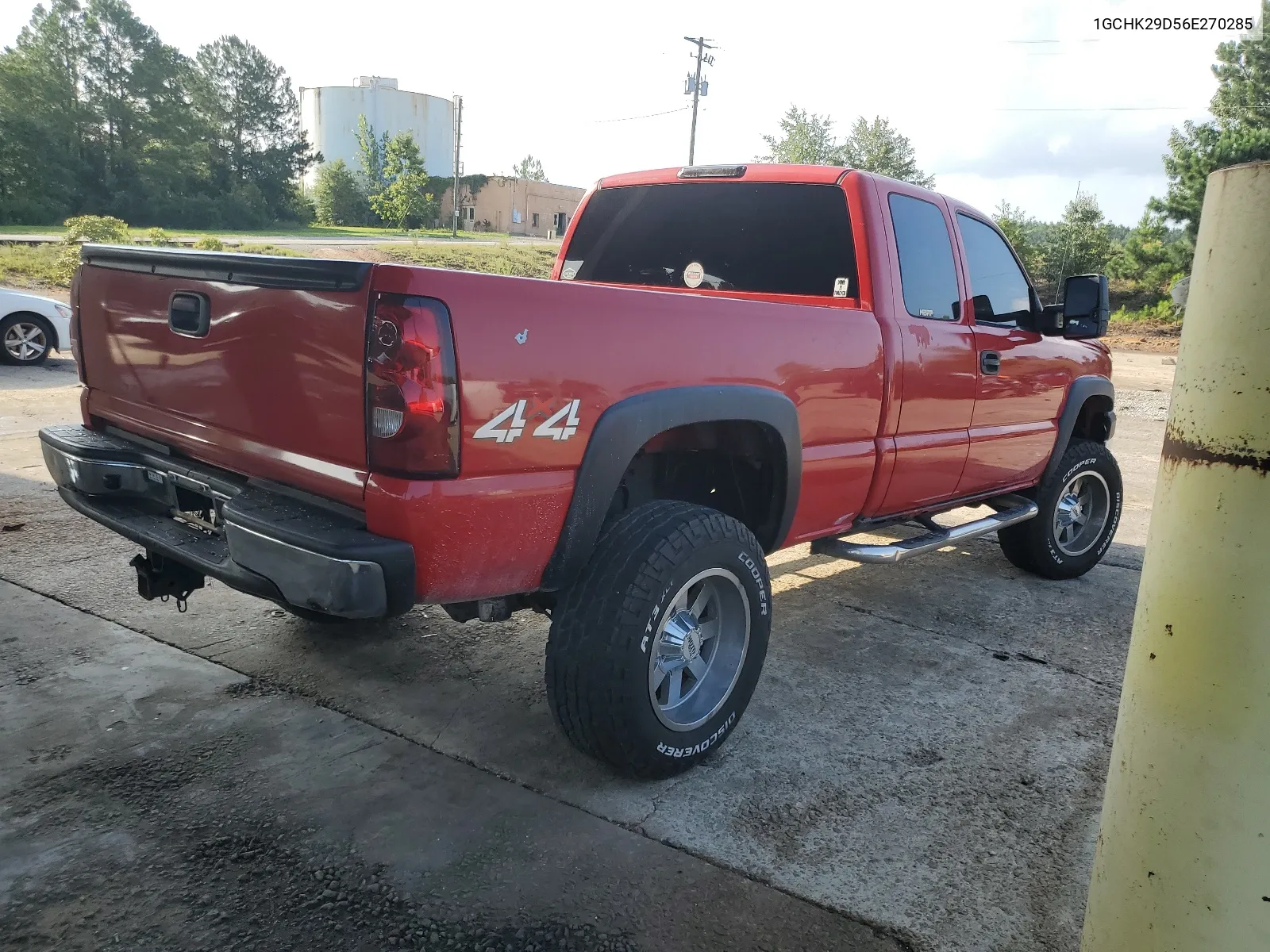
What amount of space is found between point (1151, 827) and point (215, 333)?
2481 mm

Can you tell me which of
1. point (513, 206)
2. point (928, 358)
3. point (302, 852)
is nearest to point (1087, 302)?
point (928, 358)

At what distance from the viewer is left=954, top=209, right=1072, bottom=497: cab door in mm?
4211

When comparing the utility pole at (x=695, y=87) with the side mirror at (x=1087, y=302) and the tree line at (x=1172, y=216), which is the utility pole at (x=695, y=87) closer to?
the tree line at (x=1172, y=216)

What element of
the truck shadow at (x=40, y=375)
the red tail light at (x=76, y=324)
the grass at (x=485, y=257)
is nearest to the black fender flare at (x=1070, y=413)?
the red tail light at (x=76, y=324)

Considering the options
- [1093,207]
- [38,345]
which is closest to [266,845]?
[38,345]

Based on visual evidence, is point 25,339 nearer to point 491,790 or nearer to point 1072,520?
point 491,790

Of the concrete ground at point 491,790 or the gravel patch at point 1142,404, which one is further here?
the gravel patch at point 1142,404

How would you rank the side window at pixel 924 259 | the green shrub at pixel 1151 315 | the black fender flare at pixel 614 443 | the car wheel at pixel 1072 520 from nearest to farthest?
the black fender flare at pixel 614 443 < the side window at pixel 924 259 < the car wheel at pixel 1072 520 < the green shrub at pixel 1151 315

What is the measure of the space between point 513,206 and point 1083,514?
210 ft

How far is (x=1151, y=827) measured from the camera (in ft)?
5.17

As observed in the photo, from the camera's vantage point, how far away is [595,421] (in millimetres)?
2492

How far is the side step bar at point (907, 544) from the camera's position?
3.62 meters

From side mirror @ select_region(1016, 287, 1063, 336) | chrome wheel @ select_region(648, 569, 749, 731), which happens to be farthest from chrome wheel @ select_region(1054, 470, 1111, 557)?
chrome wheel @ select_region(648, 569, 749, 731)

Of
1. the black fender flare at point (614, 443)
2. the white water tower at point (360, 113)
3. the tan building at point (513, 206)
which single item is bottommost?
the black fender flare at point (614, 443)
